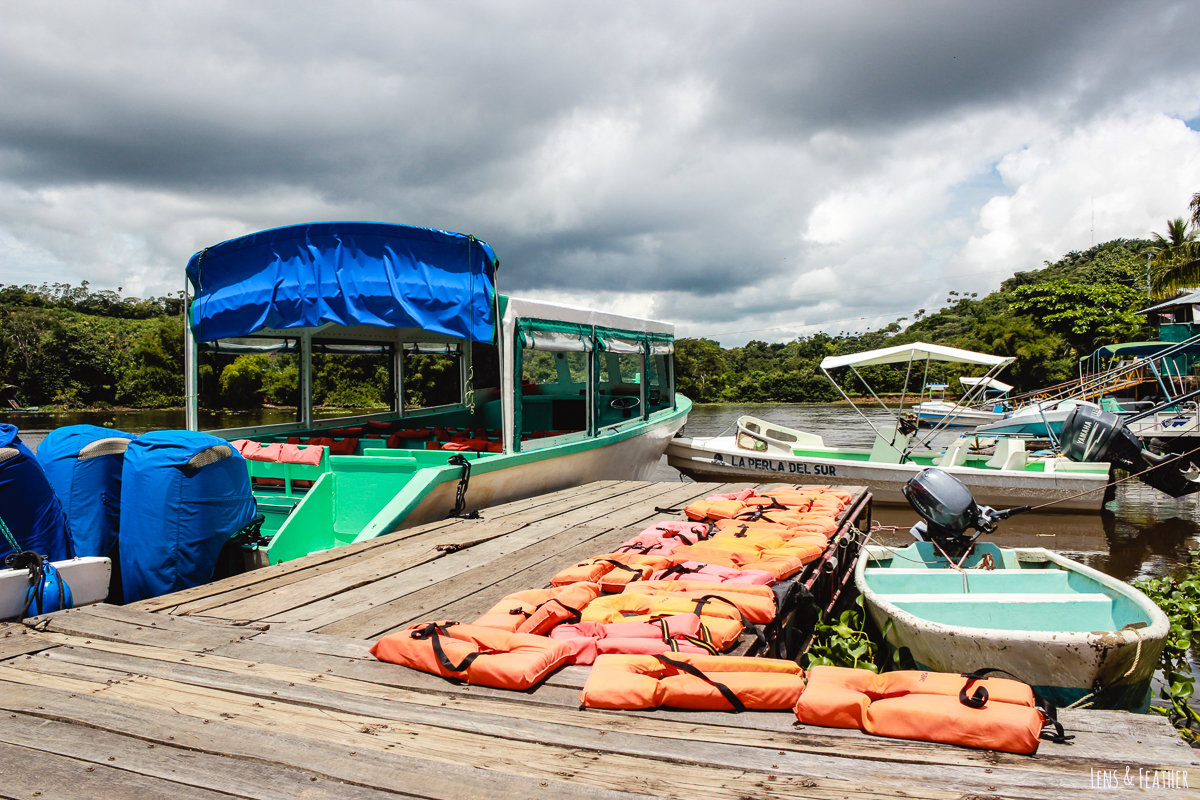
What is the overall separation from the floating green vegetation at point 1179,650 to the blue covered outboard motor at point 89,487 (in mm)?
5787

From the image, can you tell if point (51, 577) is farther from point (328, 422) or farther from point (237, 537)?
point (328, 422)

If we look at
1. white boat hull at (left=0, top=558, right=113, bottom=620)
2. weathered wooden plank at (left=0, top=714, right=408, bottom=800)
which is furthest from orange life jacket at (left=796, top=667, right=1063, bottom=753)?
white boat hull at (left=0, top=558, right=113, bottom=620)

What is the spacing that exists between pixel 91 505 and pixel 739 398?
1951 inches

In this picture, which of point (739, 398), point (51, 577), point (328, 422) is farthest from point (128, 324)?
point (51, 577)

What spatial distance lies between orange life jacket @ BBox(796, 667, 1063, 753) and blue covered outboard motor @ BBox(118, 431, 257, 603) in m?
3.56

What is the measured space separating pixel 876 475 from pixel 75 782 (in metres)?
11.7

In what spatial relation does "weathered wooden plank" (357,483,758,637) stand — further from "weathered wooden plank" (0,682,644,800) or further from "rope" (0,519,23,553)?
"rope" (0,519,23,553)

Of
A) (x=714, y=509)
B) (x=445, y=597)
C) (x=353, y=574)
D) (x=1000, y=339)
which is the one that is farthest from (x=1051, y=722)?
(x=1000, y=339)

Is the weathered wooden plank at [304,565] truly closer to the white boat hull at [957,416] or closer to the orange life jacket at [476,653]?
the orange life jacket at [476,653]

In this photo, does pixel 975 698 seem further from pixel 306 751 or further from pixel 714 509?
pixel 714 509

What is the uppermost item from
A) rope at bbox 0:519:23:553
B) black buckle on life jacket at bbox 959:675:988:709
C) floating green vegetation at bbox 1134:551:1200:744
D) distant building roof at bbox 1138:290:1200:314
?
distant building roof at bbox 1138:290:1200:314

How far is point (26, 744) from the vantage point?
2.04 m

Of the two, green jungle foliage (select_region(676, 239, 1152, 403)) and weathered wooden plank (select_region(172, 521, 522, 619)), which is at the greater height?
green jungle foliage (select_region(676, 239, 1152, 403))

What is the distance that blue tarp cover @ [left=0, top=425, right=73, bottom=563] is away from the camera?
3.31 meters
